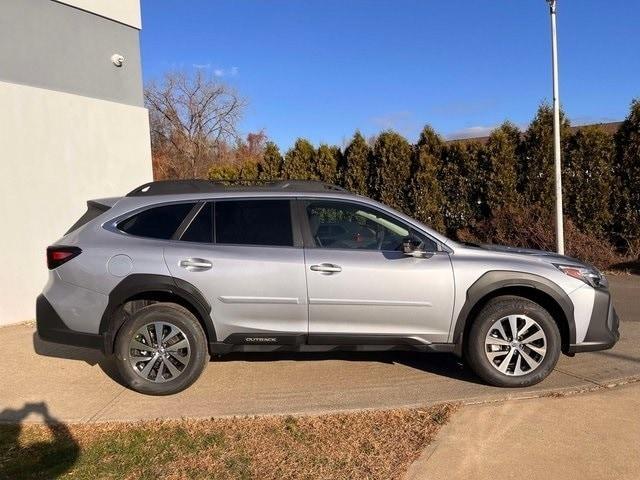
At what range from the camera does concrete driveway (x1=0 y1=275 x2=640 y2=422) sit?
436 cm

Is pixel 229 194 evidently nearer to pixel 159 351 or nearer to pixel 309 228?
pixel 309 228

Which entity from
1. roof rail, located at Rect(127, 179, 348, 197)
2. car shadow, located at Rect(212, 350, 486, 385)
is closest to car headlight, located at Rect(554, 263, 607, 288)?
car shadow, located at Rect(212, 350, 486, 385)

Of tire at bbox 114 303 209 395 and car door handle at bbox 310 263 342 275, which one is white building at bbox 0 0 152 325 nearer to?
tire at bbox 114 303 209 395

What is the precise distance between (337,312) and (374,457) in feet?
4.32

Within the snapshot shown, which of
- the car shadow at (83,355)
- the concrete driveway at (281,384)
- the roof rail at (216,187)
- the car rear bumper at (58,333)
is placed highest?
the roof rail at (216,187)

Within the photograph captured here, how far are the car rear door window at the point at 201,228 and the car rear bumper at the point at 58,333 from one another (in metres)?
1.09

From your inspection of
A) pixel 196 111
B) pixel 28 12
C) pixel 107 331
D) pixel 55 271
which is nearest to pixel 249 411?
pixel 107 331

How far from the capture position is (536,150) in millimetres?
10453

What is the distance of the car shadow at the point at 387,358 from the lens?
5152 mm

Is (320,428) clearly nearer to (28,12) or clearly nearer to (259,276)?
(259,276)

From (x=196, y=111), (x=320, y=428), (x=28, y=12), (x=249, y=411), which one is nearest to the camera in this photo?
(x=320, y=428)

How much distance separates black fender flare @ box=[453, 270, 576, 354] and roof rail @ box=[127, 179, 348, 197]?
57.9 inches

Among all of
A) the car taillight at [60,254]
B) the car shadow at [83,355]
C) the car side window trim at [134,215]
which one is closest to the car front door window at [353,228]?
the car side window trim at [134,215]

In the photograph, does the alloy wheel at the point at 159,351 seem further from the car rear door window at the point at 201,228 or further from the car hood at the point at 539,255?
the car hood at the point at 539,255
